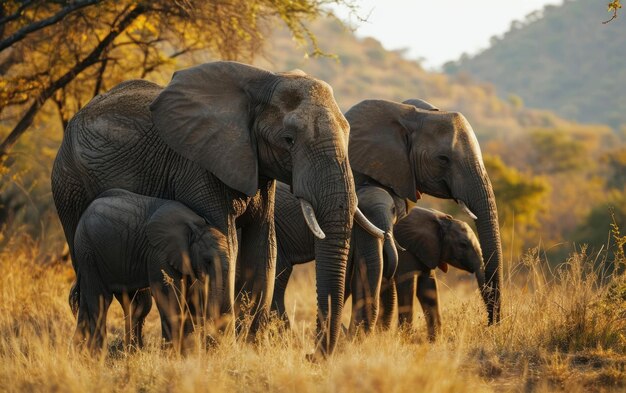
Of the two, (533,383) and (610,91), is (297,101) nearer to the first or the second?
(533,383)

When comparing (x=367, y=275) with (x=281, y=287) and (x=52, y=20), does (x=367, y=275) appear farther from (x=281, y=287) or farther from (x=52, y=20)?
(x=52, y=20)

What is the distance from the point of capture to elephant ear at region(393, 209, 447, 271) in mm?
10492

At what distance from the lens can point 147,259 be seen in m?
8.18

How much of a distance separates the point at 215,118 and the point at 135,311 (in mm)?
1954

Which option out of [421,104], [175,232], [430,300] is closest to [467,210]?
[430,300]

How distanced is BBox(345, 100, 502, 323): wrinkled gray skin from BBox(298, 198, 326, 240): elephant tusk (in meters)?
2.51

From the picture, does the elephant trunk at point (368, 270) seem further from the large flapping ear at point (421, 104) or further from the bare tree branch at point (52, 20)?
the bare tree branch at point (52, 20)

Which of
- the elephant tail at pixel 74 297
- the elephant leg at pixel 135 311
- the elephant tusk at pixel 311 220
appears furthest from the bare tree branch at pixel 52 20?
the elephant tusk at pixel 311 220

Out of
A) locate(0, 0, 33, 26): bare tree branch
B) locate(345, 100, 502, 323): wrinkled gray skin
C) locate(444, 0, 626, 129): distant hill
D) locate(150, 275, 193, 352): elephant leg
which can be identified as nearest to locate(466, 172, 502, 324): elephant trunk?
locate(345, 100, 502, 323): wrinkled gray skin

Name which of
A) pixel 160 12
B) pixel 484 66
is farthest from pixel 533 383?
pixel 484 66

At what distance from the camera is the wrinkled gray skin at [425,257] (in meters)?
10.3

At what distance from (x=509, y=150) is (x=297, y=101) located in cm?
3973

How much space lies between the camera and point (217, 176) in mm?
7891

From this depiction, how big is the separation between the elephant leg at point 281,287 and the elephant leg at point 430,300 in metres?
1.33
